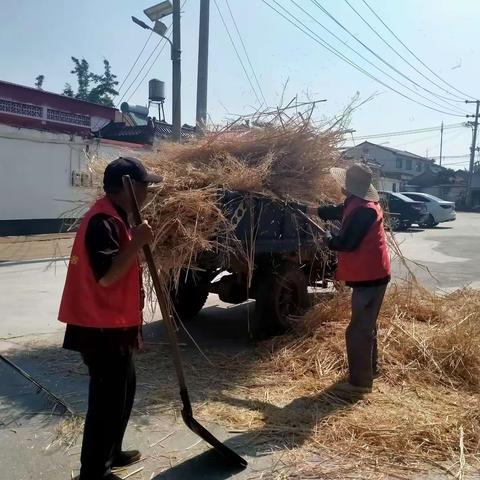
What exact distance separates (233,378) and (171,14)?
11249 mm

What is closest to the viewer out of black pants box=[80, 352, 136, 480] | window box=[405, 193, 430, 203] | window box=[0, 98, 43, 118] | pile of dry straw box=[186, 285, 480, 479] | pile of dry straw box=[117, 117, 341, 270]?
black pants box=[80, 352, 136, 480]

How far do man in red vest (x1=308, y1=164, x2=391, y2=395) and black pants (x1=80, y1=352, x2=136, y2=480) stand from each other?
2.03 m

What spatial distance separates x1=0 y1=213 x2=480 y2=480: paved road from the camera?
328 centimetres

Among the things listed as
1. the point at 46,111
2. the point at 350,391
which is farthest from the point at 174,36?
the point at 350,391

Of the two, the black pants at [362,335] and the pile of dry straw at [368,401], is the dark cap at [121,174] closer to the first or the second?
the pile of dry straw at [368,401]

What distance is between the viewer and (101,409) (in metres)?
2.84

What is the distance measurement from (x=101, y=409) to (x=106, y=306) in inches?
20.6

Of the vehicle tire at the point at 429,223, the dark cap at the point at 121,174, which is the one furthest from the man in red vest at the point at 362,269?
the vehicle tire at the point at 429,223

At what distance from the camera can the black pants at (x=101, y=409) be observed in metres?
2.84

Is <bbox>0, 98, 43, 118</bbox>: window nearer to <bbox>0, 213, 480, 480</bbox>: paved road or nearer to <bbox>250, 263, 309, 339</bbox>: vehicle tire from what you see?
<bbox>0, 213, 480, 480</bbox>: paved road

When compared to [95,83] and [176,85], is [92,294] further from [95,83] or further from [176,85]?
[95,83]

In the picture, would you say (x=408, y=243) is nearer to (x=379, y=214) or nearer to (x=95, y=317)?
(x=379, y=214)

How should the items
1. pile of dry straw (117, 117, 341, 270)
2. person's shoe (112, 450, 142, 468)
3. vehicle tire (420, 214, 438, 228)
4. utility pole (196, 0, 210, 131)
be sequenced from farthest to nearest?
vehicle tire (420, 214, 438, 228) → utility pole (196, 0, 210, 131) → pile of dry straw (117, 117, 341, 270) → person's shoe (112, 450, 142, 468)

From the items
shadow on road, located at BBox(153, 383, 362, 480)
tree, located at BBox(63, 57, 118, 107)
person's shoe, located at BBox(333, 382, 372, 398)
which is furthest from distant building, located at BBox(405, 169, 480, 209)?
shadow on road, located at BBox(153, 383, 362, 480)
